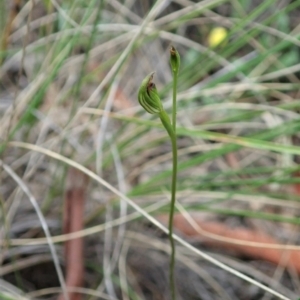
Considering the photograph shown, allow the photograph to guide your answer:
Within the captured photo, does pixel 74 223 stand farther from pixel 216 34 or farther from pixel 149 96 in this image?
pixel 216 34

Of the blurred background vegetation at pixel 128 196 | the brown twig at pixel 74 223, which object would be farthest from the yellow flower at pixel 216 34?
the brown twig at pixel 74 223

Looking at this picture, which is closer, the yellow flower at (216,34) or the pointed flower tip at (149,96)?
the pointed flower tip at (149,96)

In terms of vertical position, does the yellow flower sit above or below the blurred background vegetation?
above

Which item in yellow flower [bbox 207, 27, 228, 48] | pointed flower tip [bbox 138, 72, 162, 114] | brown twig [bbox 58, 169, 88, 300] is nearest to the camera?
pointed flower tip [bbox 138, 72, 162, 114]

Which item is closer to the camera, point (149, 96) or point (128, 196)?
point (149, 96)

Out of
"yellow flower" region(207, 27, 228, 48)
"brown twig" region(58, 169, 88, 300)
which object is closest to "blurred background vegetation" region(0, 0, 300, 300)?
"brown twig" region(58, 169, 88, 300)

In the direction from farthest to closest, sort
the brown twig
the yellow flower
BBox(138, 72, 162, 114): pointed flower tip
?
the yellow flower
the brown twig
BBox(138, 72, 162, 114): pointed flower tip

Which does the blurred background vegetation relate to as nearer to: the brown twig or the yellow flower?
the brown twig

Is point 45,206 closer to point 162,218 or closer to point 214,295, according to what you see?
point 162,218

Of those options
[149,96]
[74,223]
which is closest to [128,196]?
[74,223]

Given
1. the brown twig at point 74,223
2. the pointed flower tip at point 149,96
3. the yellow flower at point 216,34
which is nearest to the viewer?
the pointed flower tip at point 149,96

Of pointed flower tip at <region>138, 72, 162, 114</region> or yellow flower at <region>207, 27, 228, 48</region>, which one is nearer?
pointed flower tip at <region>138, 72, 162, 114</region>

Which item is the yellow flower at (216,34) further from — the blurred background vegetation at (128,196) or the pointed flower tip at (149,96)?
the pointed flower tip at (149,96)
